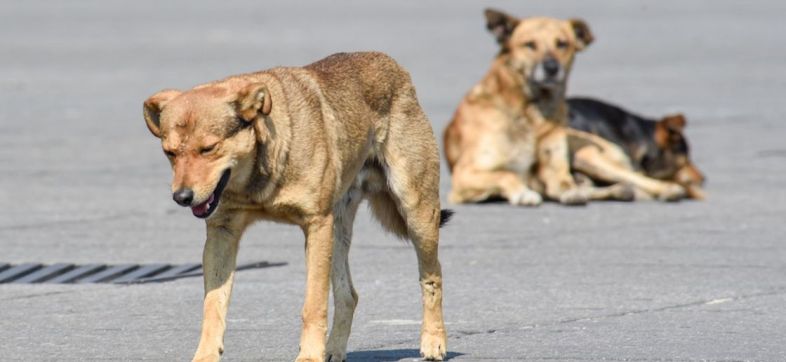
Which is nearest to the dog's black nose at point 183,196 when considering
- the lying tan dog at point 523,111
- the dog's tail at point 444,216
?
the dog's tail at point 444,216

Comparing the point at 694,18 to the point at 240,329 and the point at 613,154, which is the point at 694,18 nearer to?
the point at 613,154

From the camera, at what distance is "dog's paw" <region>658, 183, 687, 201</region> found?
47.1 feet

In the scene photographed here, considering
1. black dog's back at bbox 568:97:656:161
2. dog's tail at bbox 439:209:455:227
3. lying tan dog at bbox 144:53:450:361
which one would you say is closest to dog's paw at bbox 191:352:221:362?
lying tan dog at bbox 144:53:450:361

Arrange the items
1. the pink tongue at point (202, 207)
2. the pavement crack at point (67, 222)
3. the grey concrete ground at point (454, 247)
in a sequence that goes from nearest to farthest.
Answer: the pink tongue at point (202, 207) → the grey concrete ground at point (454, 247) → the pavement crack at point (67, 222)

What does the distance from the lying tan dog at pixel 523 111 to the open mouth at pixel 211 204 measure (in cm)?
751

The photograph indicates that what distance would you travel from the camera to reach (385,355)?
7.96 meters

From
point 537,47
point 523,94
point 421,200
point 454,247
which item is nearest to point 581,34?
point 537,47

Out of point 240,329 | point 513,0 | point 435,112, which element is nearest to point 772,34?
point 513,0

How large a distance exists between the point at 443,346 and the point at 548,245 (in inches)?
153

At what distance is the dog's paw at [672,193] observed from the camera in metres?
14.4

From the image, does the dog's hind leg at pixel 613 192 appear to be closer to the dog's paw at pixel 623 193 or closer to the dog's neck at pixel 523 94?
the dog's paw at pixel 623 193

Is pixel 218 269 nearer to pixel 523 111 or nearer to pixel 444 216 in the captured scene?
pixel 444 216

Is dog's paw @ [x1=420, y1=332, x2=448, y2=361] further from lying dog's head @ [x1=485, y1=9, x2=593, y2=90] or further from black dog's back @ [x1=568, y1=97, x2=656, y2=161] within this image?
black dog's back @ [x1=568, y1=97, x2=656, y2=161]

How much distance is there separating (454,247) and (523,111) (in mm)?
3411
